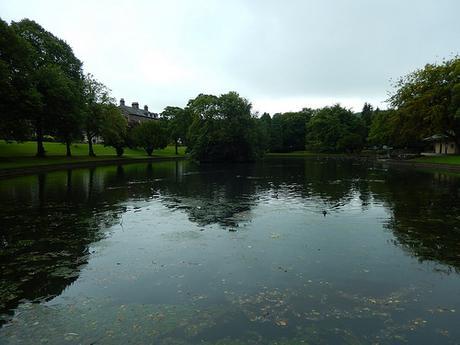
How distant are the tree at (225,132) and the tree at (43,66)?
2397 cm

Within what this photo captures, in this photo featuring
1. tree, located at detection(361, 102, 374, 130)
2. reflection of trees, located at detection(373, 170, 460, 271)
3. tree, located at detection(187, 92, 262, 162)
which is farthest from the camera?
tree, located at detection(361, 102, 374, 130)

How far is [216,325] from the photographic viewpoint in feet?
20.4

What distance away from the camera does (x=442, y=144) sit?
7675 centimetres

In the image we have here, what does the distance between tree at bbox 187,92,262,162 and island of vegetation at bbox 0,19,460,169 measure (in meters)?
0.20

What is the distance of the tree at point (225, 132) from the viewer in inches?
2758

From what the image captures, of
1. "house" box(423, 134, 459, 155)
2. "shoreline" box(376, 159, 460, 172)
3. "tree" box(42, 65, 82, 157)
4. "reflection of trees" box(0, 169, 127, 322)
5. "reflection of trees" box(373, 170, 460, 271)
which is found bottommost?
"reflection of trees" box(0, 169, 127, 322)

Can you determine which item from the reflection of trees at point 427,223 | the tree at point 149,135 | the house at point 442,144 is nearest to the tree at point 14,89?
the tree at point 149,135

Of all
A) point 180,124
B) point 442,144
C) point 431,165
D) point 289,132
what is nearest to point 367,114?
point 289,132

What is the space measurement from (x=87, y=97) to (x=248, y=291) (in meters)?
65.7

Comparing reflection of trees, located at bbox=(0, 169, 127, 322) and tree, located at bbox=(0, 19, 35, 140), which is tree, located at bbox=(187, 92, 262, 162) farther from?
reflection of trees, located at bbox=(0, 169, 127, 322)

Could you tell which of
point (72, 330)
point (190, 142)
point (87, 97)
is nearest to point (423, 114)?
point (190, 142)

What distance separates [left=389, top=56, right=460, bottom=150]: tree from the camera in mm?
56000

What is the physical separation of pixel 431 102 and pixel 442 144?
74.5 feet

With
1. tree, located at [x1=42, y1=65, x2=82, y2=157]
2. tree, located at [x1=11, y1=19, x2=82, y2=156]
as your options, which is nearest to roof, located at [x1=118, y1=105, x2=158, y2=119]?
tree, located at [x1=11, y1=19, x2=82, y2=156]
